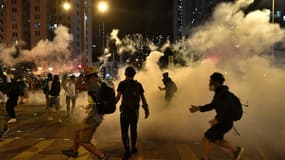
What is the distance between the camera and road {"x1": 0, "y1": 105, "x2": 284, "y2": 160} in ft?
29.8

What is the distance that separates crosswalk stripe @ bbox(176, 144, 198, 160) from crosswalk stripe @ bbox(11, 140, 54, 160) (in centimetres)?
317

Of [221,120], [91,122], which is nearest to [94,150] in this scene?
[91,122]

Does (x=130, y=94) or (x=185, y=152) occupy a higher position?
(x=130, y=94)

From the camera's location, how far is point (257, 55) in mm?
22047

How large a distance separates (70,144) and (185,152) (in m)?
2.87

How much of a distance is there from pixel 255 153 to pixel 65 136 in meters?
5.17

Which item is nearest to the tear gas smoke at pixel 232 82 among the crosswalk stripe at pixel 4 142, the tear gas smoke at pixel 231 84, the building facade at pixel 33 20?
the tear gas smoke at pixel 231 84

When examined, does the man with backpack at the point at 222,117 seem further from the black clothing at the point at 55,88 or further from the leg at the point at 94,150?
the black clothing at the point at 55,88

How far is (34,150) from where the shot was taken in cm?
966

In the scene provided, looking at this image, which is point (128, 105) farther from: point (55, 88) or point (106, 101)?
point (55, 88)

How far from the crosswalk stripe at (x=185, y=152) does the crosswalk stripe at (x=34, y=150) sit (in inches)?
125

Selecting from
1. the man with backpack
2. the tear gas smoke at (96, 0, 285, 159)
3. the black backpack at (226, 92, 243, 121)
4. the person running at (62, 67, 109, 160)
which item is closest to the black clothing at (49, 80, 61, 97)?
the tear gas smoke at (96, 0, 285, 159)

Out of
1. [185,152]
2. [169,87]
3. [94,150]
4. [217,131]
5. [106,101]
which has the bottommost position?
[185,152]

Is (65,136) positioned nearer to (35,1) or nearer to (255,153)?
(255,153)
